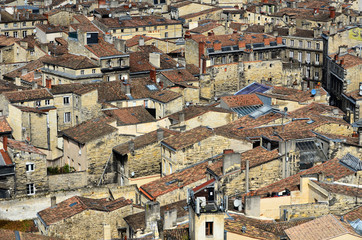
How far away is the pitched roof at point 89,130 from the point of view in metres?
75.8

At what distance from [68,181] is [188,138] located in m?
11.0

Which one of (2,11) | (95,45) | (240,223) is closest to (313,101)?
(95,45)

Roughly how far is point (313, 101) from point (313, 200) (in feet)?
91.8

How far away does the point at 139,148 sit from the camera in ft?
237

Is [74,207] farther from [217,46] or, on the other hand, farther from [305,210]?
[217,46]

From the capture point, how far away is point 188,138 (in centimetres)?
7025

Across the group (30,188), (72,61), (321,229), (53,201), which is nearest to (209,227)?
(321,229)

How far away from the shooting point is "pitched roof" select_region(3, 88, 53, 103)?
81812 millimetres

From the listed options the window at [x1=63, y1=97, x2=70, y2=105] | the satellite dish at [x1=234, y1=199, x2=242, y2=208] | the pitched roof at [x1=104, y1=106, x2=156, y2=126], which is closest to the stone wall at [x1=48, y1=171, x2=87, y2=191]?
the pitched roof at [x1=104, y1=106, x2=156, y2=126]

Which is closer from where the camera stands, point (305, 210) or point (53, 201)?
point (305, 210)

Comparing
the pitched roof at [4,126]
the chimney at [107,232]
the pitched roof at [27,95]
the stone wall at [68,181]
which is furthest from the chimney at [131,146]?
the chimney at [107,232]

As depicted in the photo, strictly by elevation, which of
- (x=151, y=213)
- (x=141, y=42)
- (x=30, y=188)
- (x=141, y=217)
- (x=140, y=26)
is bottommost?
(x=30, y=188)

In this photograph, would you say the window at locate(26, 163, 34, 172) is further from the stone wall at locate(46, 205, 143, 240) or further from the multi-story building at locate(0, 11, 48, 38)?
the multi-story building at locate(0, 11, 48, 38)

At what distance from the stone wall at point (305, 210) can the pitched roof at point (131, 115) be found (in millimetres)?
26293
